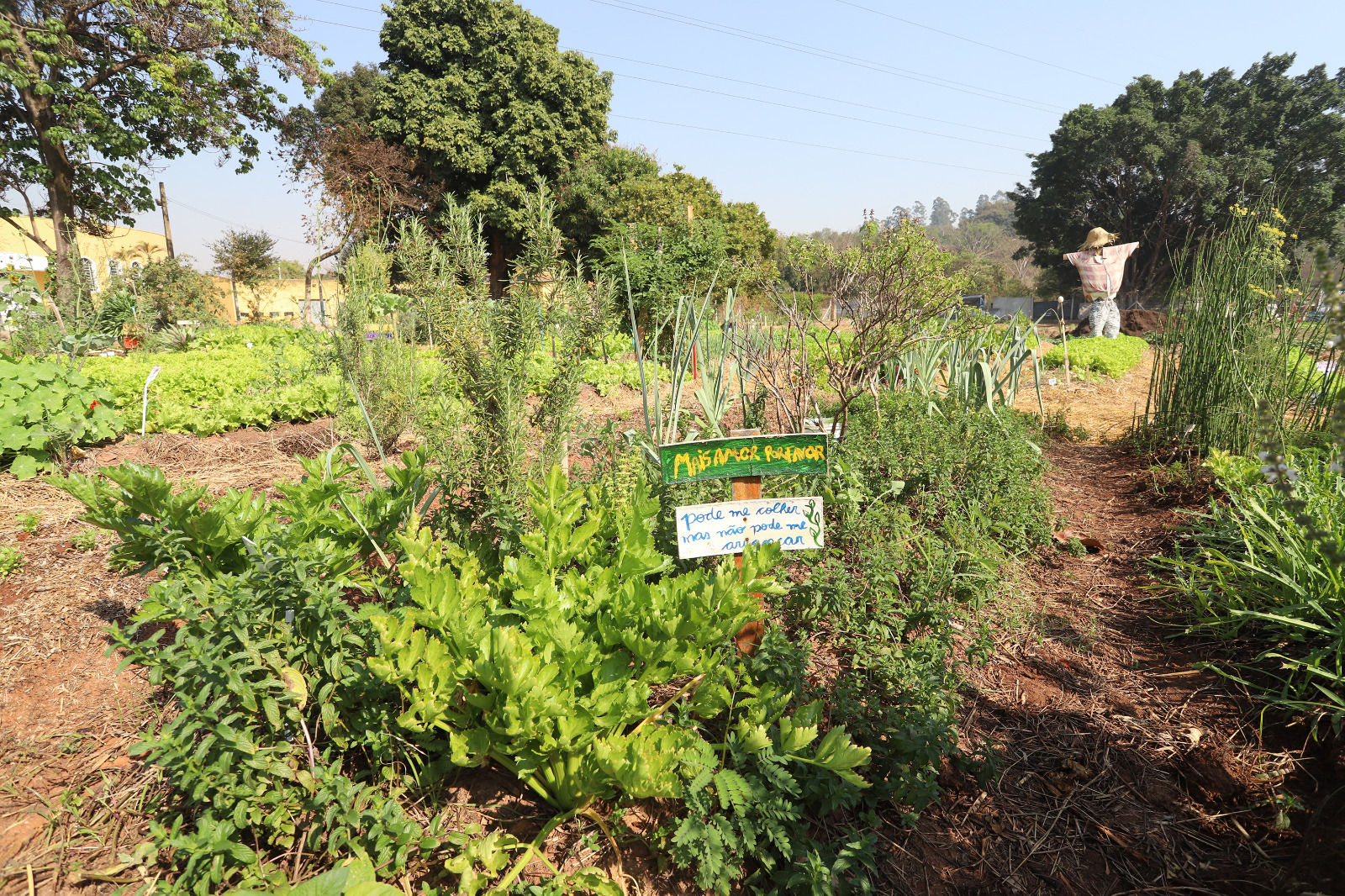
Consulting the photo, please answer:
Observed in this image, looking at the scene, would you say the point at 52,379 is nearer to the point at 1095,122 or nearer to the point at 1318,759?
the point at 1318,759

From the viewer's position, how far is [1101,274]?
1255 cm

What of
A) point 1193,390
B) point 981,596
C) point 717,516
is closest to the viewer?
point 717,516

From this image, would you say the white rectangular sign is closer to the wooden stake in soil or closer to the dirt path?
the wooden stake in soil

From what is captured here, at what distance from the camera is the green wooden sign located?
7.53 feet

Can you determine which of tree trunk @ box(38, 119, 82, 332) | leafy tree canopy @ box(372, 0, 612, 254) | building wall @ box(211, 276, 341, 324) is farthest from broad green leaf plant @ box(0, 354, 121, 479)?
leafy tree canopy @ box(372, 0, 612, 254)

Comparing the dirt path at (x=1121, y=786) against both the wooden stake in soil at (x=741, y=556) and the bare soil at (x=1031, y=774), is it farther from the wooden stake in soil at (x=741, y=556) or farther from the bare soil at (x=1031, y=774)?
the wooden stake in soil at (x=741, y=556)

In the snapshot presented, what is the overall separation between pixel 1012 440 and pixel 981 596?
134cm

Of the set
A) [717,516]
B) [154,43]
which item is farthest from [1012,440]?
[154,43]

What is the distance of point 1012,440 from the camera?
377 centimetres

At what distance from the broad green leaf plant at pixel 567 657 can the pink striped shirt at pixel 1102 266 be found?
43.6ft

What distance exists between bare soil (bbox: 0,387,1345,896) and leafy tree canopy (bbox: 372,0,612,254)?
19836 mm

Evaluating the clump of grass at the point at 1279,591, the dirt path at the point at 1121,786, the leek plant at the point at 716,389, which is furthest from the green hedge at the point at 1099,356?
the dirt path at the point at 1121,786

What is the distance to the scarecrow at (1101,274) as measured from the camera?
1246 centimetres

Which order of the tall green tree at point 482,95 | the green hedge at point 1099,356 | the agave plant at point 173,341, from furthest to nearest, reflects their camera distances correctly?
the tall green tree at point 482,95 < the agave plant at point 173,341 < the green hedge at point 1099,356
